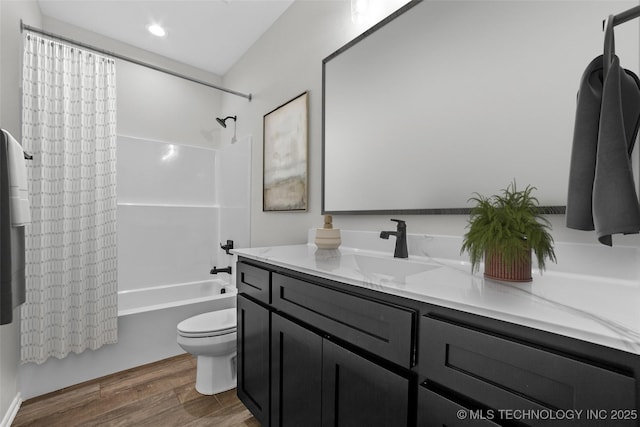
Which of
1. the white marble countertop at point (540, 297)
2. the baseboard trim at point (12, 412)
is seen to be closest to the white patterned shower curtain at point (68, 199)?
the baseboard trim at point (12, 412)

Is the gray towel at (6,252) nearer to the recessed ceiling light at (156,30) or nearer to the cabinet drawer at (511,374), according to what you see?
the cabinet drawer at (511,374)

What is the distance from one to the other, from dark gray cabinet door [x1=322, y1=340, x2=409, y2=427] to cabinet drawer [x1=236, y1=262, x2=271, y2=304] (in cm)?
43

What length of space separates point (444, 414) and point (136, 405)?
184cm

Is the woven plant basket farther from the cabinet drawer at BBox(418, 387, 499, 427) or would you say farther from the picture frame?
the picture frame

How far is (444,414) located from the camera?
2.05ft

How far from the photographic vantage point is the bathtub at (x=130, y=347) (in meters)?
1.81

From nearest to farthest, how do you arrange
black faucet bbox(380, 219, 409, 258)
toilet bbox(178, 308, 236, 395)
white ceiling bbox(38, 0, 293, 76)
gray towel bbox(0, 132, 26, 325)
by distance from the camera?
gray towel bbox(0, 132, 26, 325), black faucet bbox(380, 219, 409, 258), toilet bbox(178, 308, 236, 395), white ceiling bbox(38, 0, 293, 76)

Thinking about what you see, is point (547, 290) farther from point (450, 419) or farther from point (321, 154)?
point (321, 154)

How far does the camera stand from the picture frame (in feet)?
6.18

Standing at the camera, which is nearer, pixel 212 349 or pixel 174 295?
pixel 212 349

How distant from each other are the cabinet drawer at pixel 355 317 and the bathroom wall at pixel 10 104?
162 centimetres

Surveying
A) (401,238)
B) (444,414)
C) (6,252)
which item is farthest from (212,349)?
(444,414)

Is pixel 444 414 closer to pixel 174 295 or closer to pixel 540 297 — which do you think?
pixel 540 297

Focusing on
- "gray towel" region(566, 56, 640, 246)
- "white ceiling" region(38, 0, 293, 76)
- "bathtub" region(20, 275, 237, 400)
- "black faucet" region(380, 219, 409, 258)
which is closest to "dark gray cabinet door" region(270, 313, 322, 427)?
"black faucet" region(380, 219, 409, 258)
